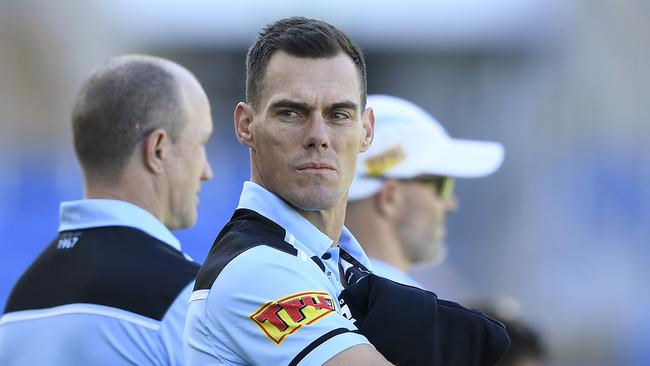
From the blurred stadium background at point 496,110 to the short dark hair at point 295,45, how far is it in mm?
7486

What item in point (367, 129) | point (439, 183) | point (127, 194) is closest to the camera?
point (367, 129)

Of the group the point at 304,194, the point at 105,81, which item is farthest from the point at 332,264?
the point at 105,81

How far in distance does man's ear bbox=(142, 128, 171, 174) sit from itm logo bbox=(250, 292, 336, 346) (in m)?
1.48

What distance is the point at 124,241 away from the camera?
136 inches

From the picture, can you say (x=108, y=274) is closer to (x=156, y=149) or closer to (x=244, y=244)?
(x=156, y=149)

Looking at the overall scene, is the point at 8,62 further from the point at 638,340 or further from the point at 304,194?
the point at 304,194

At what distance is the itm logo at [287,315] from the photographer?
2.33 meters

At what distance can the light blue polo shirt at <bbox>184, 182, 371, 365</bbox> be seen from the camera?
2.32m

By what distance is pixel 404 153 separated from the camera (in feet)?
14.5

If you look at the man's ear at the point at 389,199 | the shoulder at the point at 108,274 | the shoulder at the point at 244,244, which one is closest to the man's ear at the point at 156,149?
the shoulder at the point at 108,274

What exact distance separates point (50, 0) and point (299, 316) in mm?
14695

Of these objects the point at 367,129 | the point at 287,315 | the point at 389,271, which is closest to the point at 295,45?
the point at 367,129

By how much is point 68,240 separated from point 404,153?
142 centimetres

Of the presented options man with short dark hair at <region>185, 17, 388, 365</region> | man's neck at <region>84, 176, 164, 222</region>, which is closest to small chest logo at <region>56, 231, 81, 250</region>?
man's neck at <region>84, 176, 164, 222</region>
